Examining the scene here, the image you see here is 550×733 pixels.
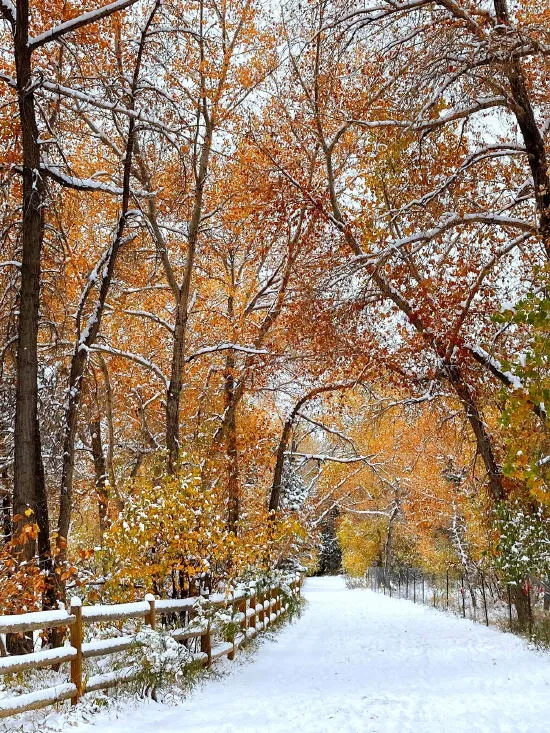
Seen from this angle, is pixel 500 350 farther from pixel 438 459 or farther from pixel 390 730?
pixel 438 459

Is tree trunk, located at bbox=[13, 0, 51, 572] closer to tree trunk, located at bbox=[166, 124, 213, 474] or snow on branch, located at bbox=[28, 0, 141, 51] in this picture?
snow on branch, located at bbox=[28, 0, 141, 51]

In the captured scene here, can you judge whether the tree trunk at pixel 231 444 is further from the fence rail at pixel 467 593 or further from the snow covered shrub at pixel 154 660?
the snow covered shrub at pixel 154 660

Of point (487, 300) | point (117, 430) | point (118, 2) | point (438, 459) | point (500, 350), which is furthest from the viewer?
point (438, 459)

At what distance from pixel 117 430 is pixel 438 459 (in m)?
15.3

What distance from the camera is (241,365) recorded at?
2136 cm

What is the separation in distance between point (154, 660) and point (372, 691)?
9.38 ft

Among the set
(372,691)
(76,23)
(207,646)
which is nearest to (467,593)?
(207,646)

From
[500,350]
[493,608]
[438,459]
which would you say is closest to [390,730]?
[500,350]

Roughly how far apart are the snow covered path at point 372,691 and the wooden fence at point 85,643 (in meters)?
0.38

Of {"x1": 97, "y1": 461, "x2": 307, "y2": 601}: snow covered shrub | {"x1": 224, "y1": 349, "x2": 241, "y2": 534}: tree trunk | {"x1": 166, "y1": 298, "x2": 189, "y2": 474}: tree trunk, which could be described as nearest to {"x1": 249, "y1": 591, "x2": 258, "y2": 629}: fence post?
{"x1": 224, "y1": 349, "x2": 241, "y2": 534}: tree trunk

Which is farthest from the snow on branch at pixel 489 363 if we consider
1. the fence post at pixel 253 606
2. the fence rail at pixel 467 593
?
the fence post at pixel 253 606

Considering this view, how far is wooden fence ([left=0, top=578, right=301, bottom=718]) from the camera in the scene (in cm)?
561

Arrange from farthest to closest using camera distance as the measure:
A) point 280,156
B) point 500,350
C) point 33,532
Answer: point 280,156, point 500,350, point 33,532

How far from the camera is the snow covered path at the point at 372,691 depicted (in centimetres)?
658
